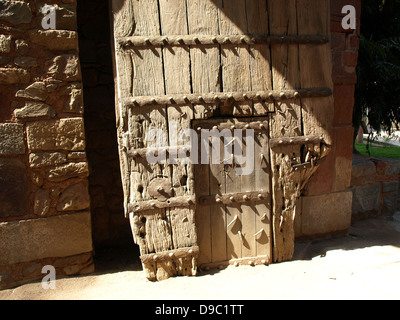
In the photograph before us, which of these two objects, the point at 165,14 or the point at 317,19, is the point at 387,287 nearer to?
the point at 317,19

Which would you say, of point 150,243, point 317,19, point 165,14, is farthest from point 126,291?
point 317,19

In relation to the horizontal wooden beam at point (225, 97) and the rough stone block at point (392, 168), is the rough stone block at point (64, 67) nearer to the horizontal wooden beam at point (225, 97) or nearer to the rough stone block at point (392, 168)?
the horizontal wooden beam at point (225, 97)

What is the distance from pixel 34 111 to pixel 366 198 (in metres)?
3.37

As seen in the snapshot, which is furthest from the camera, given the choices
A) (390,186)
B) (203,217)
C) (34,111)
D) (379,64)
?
(379,64)

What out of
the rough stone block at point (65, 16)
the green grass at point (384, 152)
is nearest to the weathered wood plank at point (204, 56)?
the rough stone block at point (65, 16)

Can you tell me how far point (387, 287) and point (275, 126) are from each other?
1.35m

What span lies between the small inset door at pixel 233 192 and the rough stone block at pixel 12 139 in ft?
3.92

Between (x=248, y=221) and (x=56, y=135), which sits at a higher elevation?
(x=56, y=135)

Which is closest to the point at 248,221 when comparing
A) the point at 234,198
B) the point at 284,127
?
the point at 234,198

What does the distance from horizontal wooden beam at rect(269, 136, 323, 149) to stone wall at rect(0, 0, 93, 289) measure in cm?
142

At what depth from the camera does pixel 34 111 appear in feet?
7.88

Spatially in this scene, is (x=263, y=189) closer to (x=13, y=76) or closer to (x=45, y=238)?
(x=45, y=238)

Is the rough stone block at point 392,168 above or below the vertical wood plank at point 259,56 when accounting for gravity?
below

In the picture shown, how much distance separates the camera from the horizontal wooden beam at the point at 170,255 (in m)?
2.53
